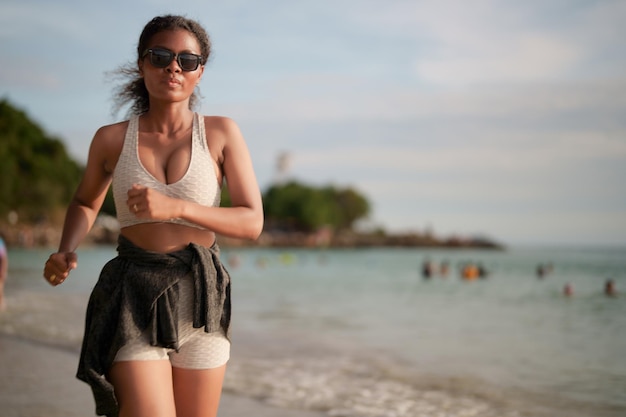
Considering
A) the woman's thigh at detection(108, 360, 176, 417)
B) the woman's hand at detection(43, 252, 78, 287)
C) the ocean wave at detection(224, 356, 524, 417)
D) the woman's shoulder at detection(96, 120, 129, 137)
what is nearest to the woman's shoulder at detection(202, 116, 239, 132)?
the woman's shoulder at detection(96, 120, 129, 137)

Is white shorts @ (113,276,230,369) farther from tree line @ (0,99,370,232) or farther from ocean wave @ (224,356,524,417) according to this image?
tree line @ (0,99,370,232)

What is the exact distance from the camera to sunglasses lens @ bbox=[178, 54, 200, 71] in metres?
2.50

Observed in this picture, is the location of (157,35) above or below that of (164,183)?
above

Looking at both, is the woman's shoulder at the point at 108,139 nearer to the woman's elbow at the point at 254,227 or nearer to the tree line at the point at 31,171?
the woman's elbow at the point at 254,227

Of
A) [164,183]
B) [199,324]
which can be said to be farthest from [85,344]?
[164,183]

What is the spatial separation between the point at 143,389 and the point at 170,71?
3.72 feet

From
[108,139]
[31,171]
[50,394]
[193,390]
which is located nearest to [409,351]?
[50,394]

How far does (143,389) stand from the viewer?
91.4 inches

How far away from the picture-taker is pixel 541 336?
692 inches

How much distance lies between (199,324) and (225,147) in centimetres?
65

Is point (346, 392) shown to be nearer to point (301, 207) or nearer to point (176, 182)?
point (176, 182)

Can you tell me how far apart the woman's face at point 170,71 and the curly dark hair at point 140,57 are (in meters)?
0.03

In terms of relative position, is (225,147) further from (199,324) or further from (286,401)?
(286,401)

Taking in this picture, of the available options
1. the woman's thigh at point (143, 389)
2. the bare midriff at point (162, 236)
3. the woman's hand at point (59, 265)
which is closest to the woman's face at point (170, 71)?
the bare midriff at point (162, 236)
